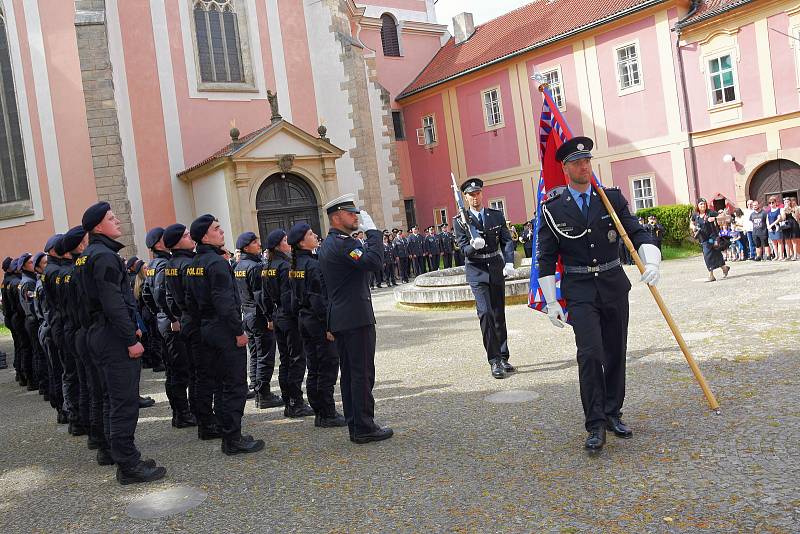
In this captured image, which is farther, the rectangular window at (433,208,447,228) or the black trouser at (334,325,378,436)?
the rectangular window at (433,208,447,228)

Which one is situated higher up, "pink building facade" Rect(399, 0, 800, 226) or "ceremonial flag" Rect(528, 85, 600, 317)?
"pink building facade" Rect(399, 0, 800, 226)

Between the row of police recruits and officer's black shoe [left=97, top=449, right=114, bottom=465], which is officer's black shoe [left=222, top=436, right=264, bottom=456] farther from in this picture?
officer's black shoe [left=97, top=449, right=114, bottom=465]

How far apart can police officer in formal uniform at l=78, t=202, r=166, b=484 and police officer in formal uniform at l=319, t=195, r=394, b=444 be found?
5.01 ft

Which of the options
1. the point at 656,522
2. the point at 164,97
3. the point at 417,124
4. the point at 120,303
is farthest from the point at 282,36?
the point at 656,522

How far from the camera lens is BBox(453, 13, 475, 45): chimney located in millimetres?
35938

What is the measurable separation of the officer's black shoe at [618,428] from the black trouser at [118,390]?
3455 millimetres

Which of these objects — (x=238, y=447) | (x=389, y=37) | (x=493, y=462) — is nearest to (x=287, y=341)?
(x=238, y=447)

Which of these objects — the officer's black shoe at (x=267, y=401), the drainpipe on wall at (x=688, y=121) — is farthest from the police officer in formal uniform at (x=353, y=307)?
the drainpipe on wall at (x=688, y=121)

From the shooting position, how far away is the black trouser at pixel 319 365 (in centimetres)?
656

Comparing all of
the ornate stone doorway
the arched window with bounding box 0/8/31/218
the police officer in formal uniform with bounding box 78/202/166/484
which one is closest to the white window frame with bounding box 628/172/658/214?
the ornate stone doorway

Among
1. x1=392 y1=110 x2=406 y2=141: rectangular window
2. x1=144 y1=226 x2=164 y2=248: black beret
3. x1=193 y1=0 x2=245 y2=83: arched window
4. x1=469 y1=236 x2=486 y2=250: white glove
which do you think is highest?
x1=193 y1=0 x2=245 y2=83: arched window

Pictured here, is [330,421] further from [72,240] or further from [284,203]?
[284,203]

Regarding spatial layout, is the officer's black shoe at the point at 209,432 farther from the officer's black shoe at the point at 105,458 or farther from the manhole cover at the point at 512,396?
the manhole cover at the point at 512,396

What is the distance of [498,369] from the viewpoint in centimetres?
764
